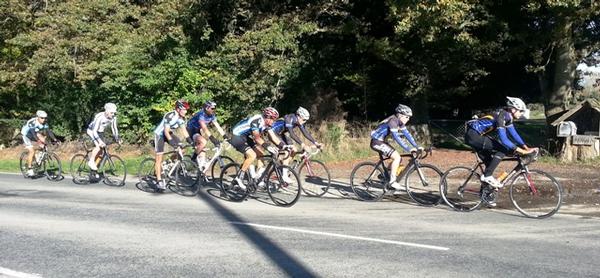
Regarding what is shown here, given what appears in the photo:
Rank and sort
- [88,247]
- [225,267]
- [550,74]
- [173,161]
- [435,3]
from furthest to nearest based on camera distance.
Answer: [550,74] < [435,3] < [173,161] < [88,247] < [225,267]

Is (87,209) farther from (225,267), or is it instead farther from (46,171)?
(46,171)

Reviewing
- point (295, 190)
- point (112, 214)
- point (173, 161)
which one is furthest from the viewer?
point (173, 161)

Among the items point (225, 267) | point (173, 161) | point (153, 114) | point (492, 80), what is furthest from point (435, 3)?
point (492, 80)

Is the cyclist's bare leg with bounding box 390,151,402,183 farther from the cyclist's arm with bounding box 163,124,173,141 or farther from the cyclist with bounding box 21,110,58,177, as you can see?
the cyclist with bounding box 21,110,58,177

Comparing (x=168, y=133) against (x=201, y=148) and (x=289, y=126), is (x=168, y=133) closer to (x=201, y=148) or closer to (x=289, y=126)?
(x=201, y=148)

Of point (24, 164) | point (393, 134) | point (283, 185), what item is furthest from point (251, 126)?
point (24, 164)

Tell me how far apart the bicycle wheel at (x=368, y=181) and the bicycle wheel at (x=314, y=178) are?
2.16 ft

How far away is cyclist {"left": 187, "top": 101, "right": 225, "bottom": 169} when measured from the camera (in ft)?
38.4

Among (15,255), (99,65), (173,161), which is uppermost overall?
(99,65)

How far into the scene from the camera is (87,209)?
10078 mm

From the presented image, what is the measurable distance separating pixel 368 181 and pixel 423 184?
1.09m

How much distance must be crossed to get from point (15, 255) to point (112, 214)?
287 cm

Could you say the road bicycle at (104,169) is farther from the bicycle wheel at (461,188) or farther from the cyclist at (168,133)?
the bicycle wheel at (461,188)

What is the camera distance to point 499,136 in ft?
30.4
